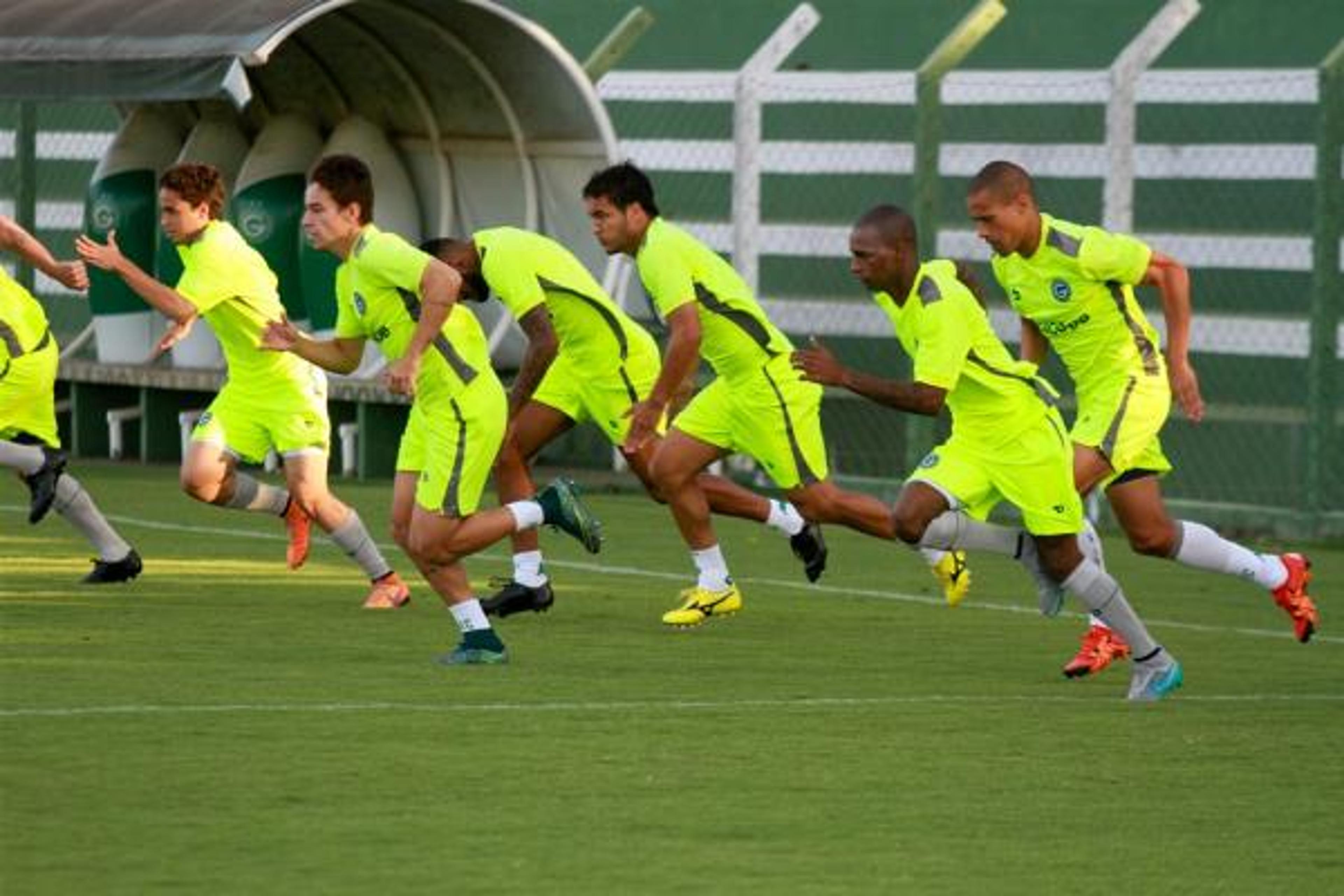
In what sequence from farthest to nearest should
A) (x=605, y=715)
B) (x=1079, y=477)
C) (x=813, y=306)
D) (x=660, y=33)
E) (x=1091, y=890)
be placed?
1. (x=660, y=33)
2. (x=813, y=306)
3. (x=1079, y=477)
4. (x=605, y=715)
5. (x=1091, y=890)

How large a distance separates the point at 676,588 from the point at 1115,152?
5218 mm

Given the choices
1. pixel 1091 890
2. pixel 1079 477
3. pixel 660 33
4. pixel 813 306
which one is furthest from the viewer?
pixel 660 33

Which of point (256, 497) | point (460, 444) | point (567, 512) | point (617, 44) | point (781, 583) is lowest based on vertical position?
point (781, 583)

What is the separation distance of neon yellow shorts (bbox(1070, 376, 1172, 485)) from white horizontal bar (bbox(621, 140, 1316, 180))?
6.26 m

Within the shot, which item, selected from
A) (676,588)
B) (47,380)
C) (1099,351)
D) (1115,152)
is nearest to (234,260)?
(47,380)

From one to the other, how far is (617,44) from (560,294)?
830cm

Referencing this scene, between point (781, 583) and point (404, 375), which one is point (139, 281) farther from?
point (781, 583)

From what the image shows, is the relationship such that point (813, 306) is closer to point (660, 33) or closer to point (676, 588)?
point (660, 33)

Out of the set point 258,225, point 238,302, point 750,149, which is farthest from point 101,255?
point 258,225

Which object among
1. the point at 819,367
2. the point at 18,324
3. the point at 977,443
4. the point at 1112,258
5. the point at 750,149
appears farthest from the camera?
the point at 750,149

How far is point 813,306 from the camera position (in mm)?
23250

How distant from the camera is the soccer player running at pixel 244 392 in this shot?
1571 cm

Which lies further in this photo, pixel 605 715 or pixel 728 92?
pixel 728 92

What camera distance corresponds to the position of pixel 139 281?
1491 centimetres
